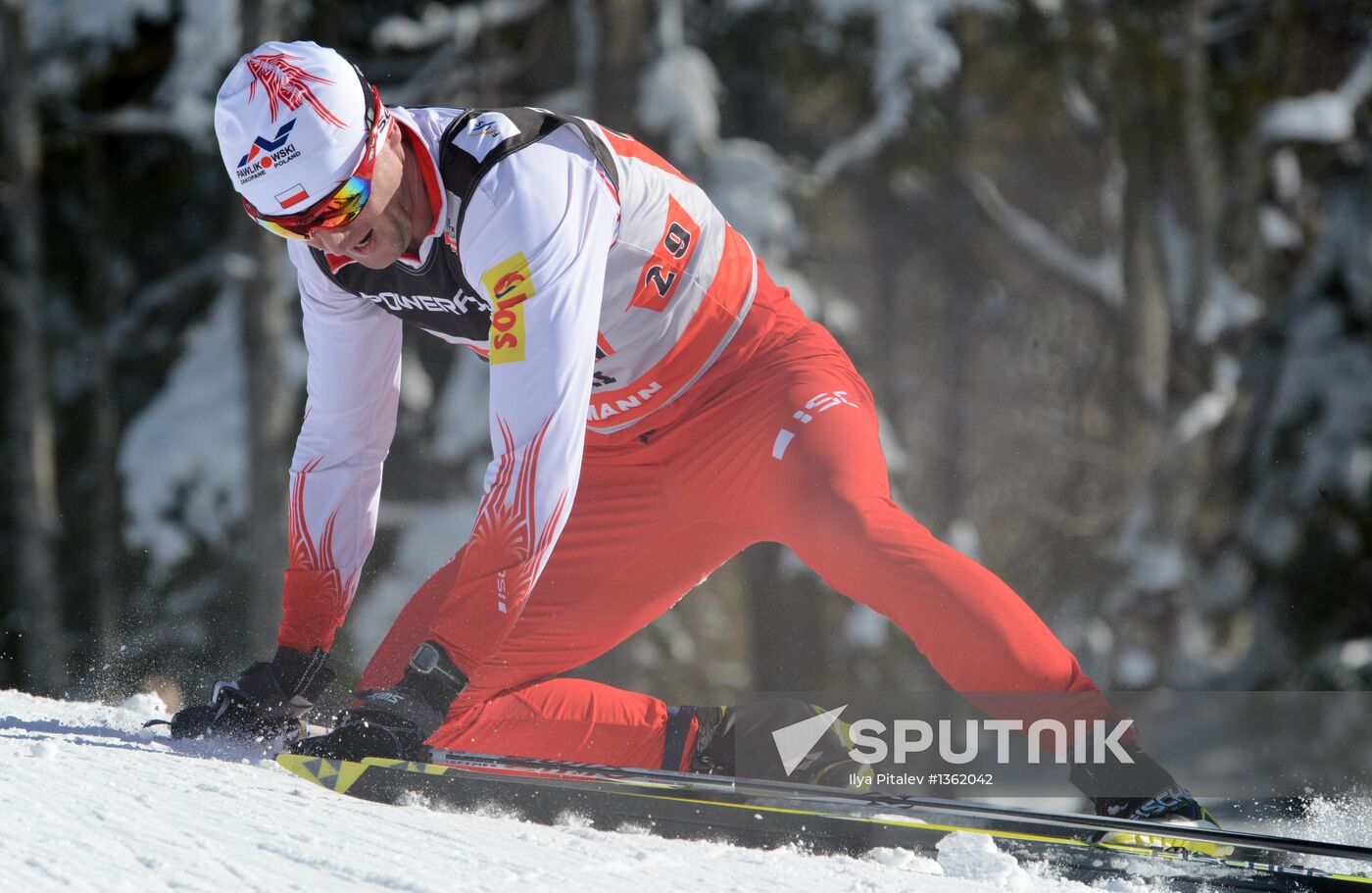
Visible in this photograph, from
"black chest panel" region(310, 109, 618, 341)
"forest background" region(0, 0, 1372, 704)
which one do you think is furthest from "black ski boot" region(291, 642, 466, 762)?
"forest background" region(0, 0, 1372, 704)

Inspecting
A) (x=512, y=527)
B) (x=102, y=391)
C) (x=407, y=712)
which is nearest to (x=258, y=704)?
(x=407, y=712)

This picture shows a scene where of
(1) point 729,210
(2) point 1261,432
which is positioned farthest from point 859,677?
(2) point 1261,432

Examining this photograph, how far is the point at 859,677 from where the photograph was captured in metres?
8.71

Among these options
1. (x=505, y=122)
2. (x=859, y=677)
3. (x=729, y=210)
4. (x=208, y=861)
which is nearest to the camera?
(x=208, y=861)

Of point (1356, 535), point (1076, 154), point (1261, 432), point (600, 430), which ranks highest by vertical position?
point (1076, 154)

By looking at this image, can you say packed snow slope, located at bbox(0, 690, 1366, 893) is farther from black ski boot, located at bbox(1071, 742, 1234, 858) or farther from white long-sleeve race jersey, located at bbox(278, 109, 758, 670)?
white long-sleeve race jersey, located at bbox(278, 109, 758, 670)

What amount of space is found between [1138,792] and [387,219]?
5.74 feet

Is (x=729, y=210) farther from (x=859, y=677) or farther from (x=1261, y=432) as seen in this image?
(x=1261, y=432)

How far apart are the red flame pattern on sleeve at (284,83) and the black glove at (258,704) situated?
1199mm

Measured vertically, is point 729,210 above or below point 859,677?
above

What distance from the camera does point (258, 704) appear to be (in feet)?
9.07

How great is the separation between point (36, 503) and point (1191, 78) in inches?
357

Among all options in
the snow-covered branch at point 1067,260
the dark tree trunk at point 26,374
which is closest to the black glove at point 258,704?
the dark tree trunk at point 26,374

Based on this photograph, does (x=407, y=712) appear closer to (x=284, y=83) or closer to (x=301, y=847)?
(x=301, y=847)
